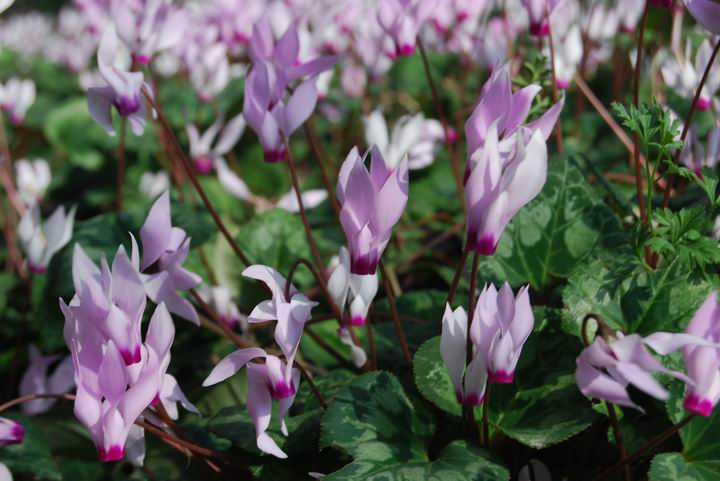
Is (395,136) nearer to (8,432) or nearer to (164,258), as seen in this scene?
(164,258)

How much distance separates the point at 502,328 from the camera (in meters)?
0.86

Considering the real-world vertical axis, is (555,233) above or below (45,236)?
above

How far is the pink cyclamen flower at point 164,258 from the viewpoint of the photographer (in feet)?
3.40

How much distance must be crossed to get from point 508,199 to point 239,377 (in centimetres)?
81

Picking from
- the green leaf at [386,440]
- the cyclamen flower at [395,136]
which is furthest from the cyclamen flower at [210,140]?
the green leaf at [386,440]

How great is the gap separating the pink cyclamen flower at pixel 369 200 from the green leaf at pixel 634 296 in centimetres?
28

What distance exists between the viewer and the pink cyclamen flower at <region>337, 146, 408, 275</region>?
0.86 metres

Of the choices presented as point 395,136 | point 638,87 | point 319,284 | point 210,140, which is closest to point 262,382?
point 319,284

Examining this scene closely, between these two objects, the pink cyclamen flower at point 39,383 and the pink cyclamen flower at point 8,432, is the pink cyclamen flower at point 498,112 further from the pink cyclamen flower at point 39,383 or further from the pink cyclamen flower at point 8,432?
the pink cyclamen flower at point 39,383

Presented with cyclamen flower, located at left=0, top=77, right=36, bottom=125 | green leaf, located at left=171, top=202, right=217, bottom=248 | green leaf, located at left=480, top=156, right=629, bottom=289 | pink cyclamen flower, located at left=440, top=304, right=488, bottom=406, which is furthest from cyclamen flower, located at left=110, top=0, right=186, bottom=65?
cyclamen flower, located at left=0, top=77, right=36, bottom=125

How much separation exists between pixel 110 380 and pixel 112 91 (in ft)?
1.56

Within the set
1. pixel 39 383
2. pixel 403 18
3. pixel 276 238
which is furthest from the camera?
pixel 276 238

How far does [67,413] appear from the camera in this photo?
1.68m

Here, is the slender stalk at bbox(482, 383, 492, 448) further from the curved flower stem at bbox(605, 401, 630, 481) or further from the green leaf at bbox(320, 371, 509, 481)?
the curved flower stem at bbox(605, 401, 630, 481)
